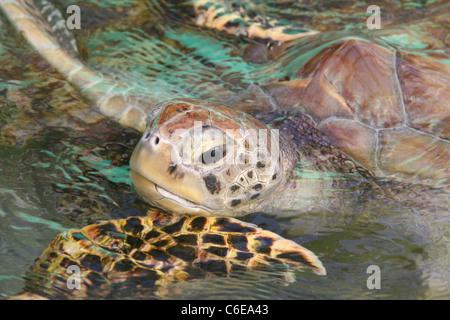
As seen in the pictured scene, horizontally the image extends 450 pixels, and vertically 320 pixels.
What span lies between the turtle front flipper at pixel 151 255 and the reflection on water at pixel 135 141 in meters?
0.07

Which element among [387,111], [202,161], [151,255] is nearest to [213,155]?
[202,161]

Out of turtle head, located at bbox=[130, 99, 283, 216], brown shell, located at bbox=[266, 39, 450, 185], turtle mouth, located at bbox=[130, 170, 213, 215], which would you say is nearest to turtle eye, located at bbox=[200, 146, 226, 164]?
turtle head, located at bbox=[130, 99, 283, 216]

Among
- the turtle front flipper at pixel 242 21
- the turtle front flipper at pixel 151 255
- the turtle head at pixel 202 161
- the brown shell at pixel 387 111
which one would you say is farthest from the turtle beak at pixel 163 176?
the turtle front flipper at pixel 242 21

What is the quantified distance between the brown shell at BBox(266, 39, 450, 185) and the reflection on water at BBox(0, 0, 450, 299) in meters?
0.20

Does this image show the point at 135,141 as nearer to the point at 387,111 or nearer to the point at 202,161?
the point at 202,161

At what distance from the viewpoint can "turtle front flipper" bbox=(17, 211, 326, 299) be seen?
1.79 m

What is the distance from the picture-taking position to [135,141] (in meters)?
2.66

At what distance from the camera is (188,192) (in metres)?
1.99

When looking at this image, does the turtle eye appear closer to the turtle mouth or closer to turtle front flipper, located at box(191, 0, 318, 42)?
the turtle mouth

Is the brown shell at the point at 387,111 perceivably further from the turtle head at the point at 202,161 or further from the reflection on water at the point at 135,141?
the turtle head at the point at 202,161

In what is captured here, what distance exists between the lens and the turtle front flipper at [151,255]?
1795 mm

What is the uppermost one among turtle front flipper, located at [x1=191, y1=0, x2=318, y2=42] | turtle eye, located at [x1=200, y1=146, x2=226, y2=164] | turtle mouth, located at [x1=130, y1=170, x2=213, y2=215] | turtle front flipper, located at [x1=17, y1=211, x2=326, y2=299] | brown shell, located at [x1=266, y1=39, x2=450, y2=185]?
turtle front flipper, located at [x1=191, y1=0, x2=318, y2=42]
